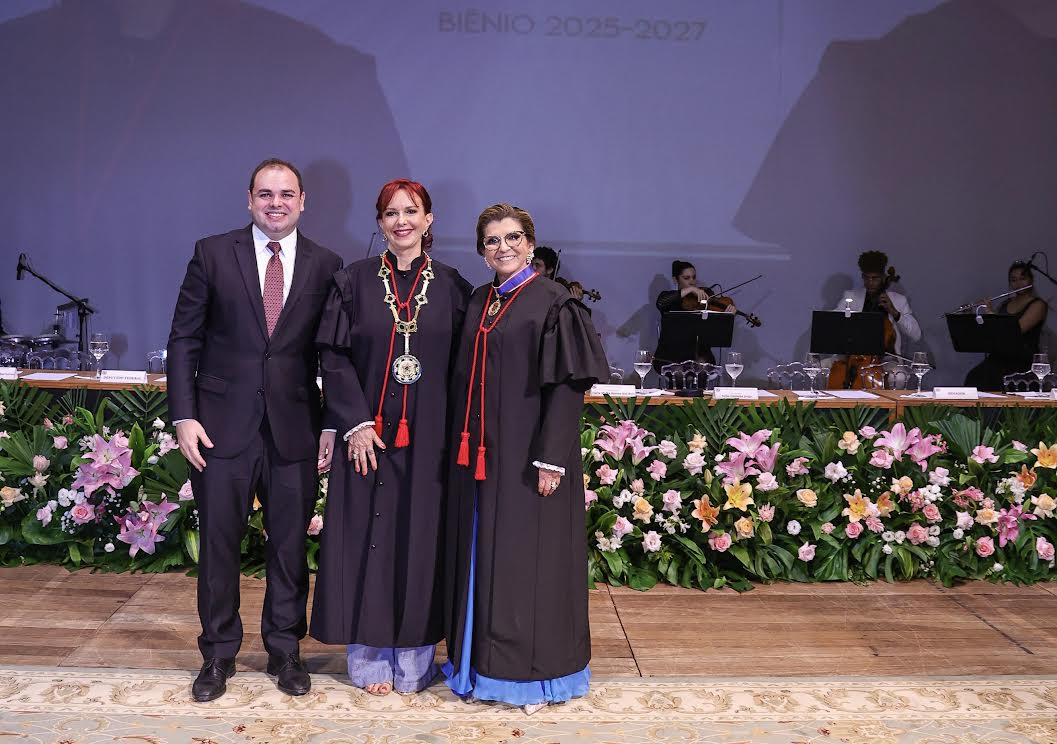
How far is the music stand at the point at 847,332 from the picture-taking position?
5.40m

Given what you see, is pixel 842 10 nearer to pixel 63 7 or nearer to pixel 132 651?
pixel 63 7

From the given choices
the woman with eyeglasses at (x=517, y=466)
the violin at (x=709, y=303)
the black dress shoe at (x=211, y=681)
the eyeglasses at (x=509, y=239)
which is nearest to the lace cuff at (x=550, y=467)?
the woman with eyeglasses at (x=517, y=466)

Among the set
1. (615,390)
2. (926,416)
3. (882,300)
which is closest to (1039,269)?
(882,300)

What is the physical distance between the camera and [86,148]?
7434 mm

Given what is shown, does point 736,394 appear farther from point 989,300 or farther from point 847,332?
point 989,300

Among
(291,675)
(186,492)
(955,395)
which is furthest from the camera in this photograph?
(955,395)

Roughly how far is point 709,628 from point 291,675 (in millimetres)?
1495

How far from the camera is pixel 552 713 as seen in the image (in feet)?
9.16

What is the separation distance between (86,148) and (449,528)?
6031mm

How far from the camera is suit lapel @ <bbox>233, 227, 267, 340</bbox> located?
2760 millimetres

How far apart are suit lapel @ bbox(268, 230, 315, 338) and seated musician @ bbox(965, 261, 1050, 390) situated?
17.6 ft

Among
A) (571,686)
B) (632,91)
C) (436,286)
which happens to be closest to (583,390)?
Answer: (436,286)

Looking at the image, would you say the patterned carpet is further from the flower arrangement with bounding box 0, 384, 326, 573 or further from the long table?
the long table

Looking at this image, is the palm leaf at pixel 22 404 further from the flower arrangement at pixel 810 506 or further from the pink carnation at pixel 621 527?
the pink carnation at pixel 621 527
